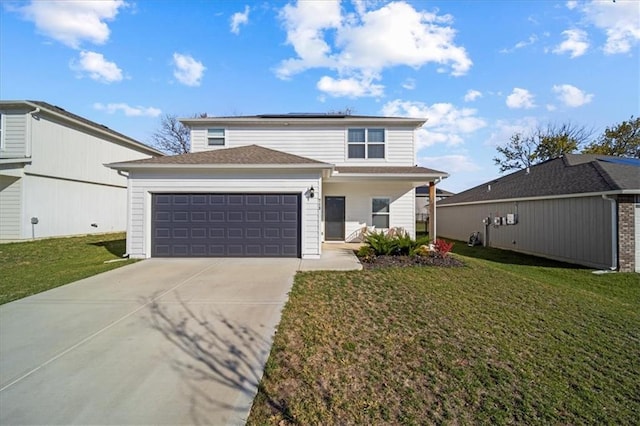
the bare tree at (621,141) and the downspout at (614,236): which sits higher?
the bare tree at (621,141)

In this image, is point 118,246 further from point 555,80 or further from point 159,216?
point 555,80

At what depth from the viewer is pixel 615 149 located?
27.1m

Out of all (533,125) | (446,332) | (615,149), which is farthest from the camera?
(533,125)

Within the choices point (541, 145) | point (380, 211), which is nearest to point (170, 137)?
point (380, 211)

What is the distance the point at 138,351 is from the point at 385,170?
1054cm

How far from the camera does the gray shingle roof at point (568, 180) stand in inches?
394

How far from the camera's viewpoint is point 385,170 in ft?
41.0

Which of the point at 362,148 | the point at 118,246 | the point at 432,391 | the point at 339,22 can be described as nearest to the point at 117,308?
the point at 432,391

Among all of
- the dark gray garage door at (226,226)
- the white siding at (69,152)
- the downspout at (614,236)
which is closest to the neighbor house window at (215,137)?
the dark gray garage door at (226,226)

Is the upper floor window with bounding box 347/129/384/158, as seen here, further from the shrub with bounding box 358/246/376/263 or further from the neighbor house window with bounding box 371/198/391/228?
the shrub with bounding box 358/246/376/263

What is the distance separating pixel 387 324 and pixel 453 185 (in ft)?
137

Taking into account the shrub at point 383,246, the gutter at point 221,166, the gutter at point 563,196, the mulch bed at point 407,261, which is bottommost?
the mulch bed at point 407,261

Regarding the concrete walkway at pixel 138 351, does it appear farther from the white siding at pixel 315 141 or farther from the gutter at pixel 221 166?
the white siding at pixel 315 141

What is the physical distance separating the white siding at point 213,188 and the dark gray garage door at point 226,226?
0.71ft
